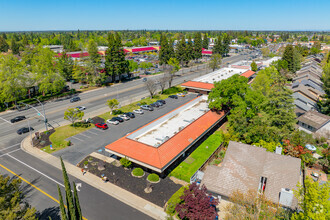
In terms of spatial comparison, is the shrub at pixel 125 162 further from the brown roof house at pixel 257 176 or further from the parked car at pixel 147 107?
the parked car at pixel 147 107

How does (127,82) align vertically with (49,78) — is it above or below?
below

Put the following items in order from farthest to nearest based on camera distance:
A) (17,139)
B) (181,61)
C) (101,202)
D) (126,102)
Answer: (181,61), (126,102), (17,139), (101,202)

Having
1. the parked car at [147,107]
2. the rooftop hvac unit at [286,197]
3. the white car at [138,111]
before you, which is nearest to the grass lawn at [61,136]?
the white car at [138,111]

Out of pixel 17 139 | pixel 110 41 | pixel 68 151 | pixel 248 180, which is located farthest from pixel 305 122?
pixel 110 41

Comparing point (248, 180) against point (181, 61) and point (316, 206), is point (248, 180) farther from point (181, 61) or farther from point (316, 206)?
point (181, 61)

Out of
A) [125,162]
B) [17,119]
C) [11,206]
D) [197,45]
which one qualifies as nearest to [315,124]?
[125,162]

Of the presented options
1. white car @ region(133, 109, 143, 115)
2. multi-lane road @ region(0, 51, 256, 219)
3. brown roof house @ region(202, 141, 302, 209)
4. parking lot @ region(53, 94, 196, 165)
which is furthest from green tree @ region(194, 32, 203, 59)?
brown roof house @ region(202, 141, 302, 209)

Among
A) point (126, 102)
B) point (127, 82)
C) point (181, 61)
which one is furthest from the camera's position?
point (181, 61)

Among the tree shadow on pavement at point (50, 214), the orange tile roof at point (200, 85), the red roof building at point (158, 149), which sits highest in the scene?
the orange tile roof at point (200, 85)
